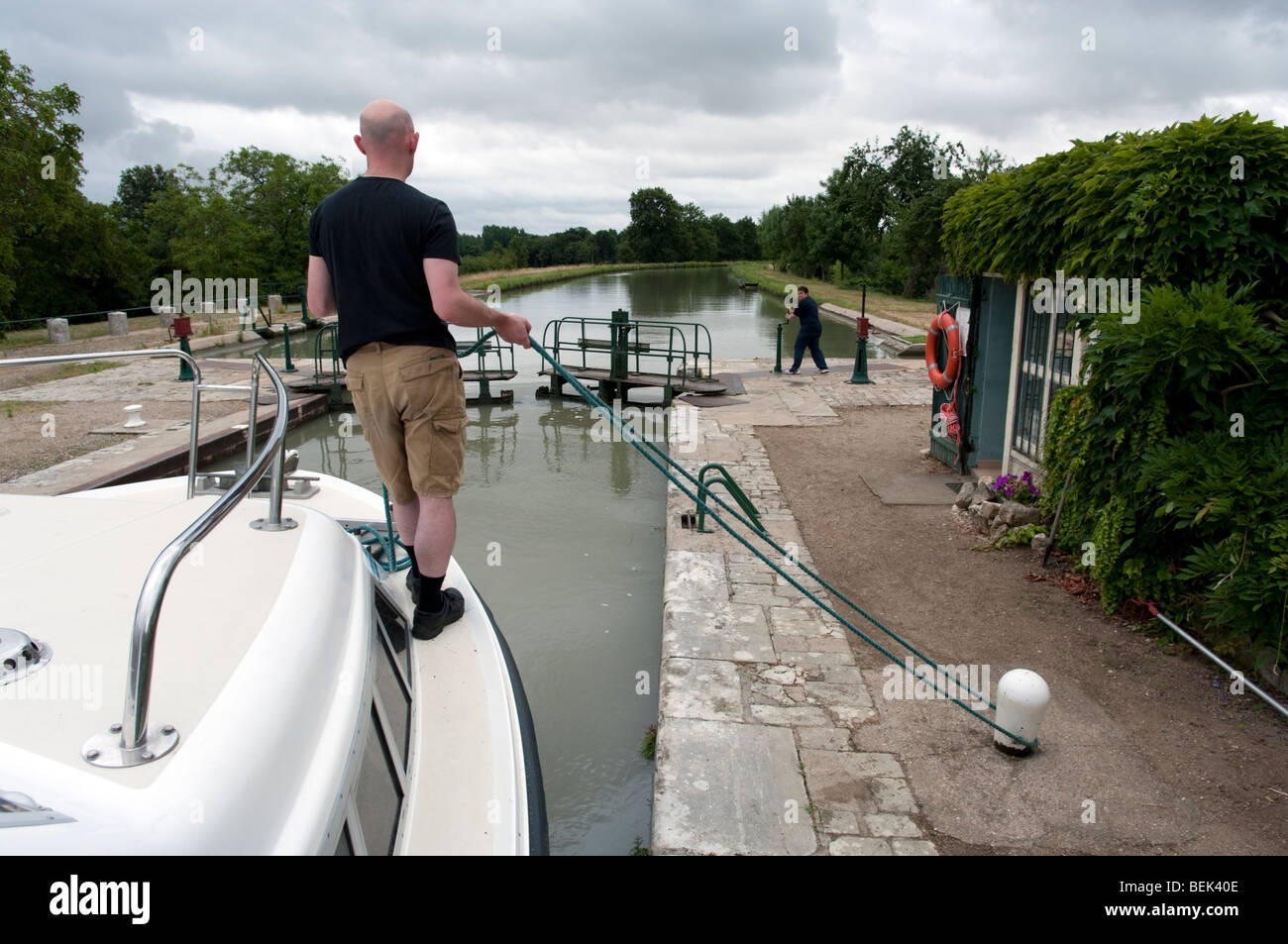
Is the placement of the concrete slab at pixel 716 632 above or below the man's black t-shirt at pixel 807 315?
below

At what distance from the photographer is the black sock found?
3.31 metres

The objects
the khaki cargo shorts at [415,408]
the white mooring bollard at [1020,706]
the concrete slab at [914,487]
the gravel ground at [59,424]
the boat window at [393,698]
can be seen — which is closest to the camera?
A: the boat window at [393,698]

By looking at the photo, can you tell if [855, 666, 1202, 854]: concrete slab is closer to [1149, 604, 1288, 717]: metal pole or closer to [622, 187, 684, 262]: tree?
[1149, 604, 1288, 717]: metal pole

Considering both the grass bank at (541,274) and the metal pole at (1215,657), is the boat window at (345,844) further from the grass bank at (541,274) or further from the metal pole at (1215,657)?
the grass bank at (541,274)

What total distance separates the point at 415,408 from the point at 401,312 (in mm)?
347

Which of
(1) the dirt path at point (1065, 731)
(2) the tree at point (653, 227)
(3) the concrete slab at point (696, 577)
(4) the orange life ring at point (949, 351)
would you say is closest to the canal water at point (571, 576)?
(3) the concrete slab at point (696, 577)

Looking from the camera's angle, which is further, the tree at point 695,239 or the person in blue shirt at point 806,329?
the tree at point 695,239

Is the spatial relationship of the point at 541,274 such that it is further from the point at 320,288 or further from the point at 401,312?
the point at 401,312

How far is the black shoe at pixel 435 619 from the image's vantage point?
3330mm

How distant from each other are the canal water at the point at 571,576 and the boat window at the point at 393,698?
140 cm

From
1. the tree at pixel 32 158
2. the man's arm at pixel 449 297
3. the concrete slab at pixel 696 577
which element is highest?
the tree at pixel 32 158

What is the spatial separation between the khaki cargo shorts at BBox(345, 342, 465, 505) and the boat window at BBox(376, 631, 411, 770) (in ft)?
2.12

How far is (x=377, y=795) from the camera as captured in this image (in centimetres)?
225

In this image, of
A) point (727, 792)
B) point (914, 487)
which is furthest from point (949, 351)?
point (727, 792)
